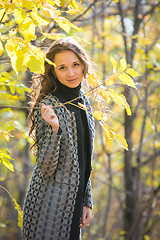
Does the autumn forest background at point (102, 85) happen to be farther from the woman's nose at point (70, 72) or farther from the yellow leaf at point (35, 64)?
the woman's nose at point (70, 72)

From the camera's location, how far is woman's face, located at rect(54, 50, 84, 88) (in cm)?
166

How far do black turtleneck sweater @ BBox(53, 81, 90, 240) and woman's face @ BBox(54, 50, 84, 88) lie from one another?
5cm

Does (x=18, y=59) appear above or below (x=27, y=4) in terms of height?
below

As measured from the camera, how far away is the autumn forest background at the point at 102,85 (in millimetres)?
1119

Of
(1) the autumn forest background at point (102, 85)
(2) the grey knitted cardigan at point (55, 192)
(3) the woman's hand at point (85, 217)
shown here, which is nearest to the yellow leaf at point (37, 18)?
(1) the autumn forest background at point (102, 85)

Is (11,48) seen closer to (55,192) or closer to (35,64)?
(35,64)

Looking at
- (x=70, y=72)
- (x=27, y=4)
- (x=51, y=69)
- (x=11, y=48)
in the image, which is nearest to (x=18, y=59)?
(x=11, y=48)

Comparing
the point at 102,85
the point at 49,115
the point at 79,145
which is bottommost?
the point at 79,145

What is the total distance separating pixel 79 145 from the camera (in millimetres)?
1730

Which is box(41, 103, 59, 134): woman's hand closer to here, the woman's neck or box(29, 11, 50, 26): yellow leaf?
the woman's neck

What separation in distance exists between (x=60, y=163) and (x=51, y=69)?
0.56 metres

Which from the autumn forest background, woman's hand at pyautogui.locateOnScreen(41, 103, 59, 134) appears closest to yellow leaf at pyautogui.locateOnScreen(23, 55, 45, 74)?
the autumn forest background

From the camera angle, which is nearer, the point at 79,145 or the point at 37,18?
the point at 37,18

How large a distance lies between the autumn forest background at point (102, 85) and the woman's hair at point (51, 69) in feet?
0.25
